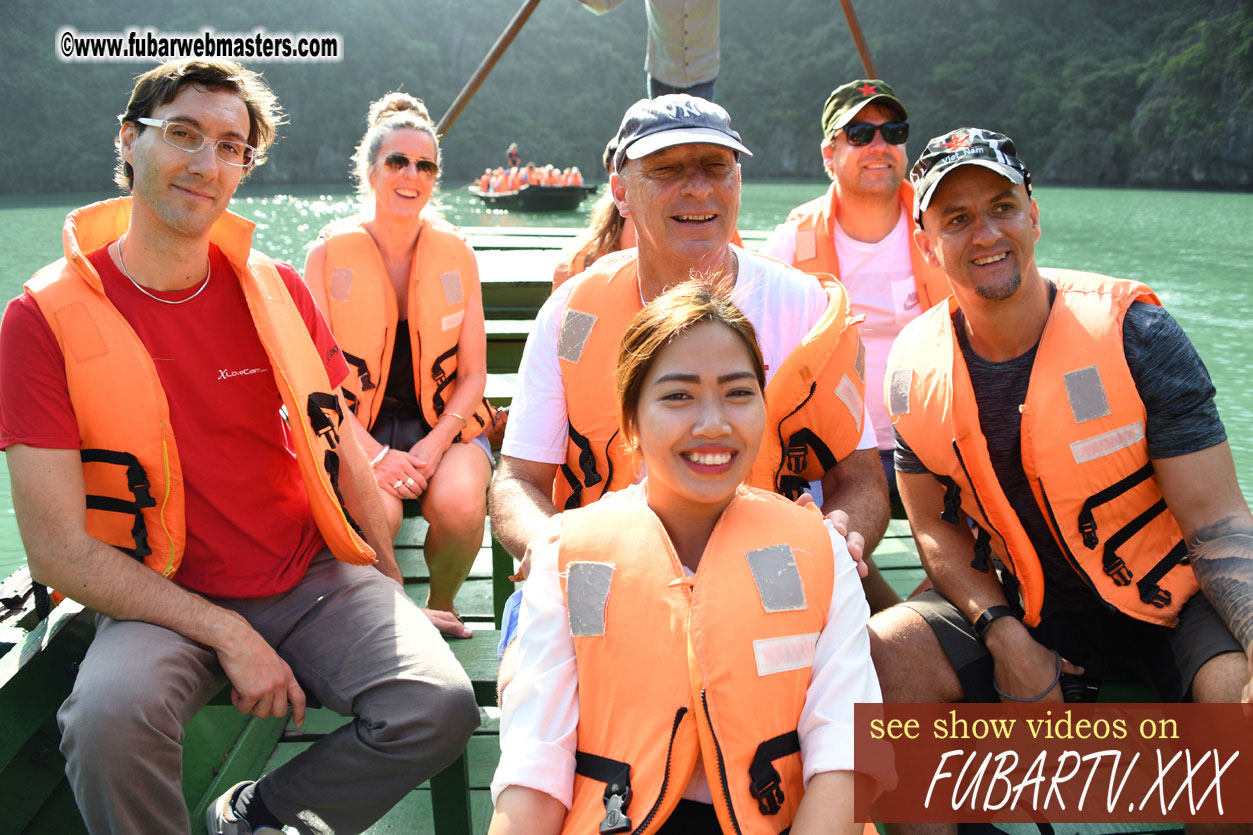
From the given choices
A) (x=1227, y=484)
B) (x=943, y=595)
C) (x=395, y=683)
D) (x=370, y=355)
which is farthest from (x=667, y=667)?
(x=370, y=355)

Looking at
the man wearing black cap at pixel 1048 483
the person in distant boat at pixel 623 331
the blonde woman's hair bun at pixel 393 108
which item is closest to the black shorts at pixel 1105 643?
the man wearing black cap at pixel 1048 483

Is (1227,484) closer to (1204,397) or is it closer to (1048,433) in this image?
(1204,397)

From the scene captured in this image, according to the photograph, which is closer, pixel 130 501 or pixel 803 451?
pixel 130 501

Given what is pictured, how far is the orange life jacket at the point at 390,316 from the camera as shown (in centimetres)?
301

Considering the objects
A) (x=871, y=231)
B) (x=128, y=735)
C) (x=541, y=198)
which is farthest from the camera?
(x=541, y=198)

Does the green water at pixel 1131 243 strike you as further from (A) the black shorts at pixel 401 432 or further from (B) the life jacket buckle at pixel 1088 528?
(B) the life jacket buckle at pixel 1088 528

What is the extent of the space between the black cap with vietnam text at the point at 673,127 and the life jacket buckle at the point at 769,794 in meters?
1.19

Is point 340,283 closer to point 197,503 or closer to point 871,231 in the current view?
point 197,503

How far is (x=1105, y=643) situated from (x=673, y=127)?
4.66 ft

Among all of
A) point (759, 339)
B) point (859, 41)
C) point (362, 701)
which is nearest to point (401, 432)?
point (362, 701)

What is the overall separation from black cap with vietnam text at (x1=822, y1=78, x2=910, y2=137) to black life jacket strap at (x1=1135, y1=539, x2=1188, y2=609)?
6.39ft

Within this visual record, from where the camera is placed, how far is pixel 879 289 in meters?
3.19

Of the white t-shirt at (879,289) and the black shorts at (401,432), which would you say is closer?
the black shorts at (401,432)

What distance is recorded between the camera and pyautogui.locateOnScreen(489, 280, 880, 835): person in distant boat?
51.8 inches
